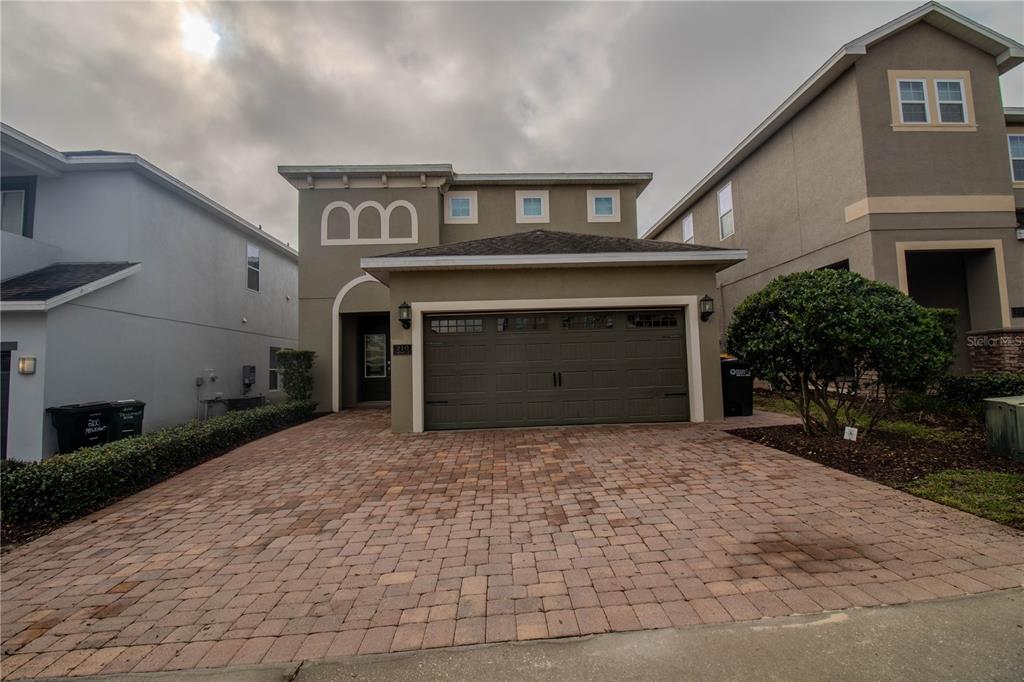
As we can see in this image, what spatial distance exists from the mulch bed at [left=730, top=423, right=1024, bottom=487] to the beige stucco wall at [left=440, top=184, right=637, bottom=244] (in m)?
8.12

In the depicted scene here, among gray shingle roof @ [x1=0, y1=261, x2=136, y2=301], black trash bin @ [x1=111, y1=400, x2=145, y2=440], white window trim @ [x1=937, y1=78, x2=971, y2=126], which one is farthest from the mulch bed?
gray shingle roof @ [x1=0, y1=261, x2=136, y2=301]

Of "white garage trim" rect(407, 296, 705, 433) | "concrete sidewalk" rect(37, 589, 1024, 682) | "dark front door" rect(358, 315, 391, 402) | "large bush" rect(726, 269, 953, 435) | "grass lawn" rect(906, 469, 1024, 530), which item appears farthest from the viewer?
"dark front door" rect(358, 315, 391, 402)

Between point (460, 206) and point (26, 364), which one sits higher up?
point (460, 206)

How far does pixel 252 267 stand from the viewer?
44.2ft

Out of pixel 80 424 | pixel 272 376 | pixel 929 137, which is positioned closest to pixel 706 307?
pixel 929 137

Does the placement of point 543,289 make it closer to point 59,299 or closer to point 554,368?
point 554,368

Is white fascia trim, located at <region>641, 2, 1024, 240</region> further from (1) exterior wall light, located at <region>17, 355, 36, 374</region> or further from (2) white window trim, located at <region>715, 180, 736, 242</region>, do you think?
(1) exterior wall light, located at <region>17, 355, 36, 374</region>

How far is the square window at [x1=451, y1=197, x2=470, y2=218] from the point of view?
1251 centimetres

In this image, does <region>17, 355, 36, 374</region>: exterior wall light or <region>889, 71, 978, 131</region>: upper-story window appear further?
<region>889, 71, 978, 131</region>: upper-story window

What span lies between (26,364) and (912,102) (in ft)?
61.5

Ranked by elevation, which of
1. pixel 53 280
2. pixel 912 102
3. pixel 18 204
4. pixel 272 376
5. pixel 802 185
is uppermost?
pixel 912 102

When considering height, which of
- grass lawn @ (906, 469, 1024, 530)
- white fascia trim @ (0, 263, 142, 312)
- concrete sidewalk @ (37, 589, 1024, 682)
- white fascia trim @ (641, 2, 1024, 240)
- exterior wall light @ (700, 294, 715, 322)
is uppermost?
white fascia trim @ (641, 2, 1024, 240)

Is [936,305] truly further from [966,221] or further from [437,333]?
[437,333]

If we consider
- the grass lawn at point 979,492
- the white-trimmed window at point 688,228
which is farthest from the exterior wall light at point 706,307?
the white-trimmed window at point 688,228
